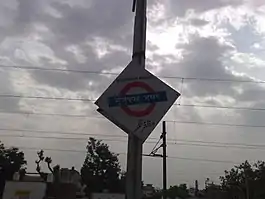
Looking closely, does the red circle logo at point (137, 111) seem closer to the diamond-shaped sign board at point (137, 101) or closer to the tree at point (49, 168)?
the diamond-shaped sign board at point (137, 101)

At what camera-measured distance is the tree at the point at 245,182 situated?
54531mm

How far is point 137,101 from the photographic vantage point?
5.05 meters

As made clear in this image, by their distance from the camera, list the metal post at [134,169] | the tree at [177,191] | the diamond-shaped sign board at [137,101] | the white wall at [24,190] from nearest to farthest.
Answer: the metal post at [134,169] < the diamond-shaped sign board at [137,101] < the white wall at [24,190] < the tree at [177,191]

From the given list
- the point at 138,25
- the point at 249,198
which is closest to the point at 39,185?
the point at 249,198

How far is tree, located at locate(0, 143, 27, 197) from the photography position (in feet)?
221

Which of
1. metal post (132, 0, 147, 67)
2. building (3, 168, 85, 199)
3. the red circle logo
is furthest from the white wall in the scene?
the red circle logo

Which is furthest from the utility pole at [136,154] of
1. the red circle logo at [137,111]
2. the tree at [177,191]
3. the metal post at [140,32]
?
the tree at [177,191]

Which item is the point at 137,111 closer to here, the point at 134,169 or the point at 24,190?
the point at 134,169

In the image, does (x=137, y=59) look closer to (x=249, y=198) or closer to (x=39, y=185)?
(x=39, y=185)

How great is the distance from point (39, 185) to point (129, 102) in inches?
1701

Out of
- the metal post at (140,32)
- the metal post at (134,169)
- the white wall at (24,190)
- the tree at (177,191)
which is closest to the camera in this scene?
the metal post at (134,169)

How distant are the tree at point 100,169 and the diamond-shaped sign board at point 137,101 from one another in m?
65.3

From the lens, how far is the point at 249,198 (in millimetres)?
54094

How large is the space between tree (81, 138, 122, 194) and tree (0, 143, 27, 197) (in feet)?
31.6
